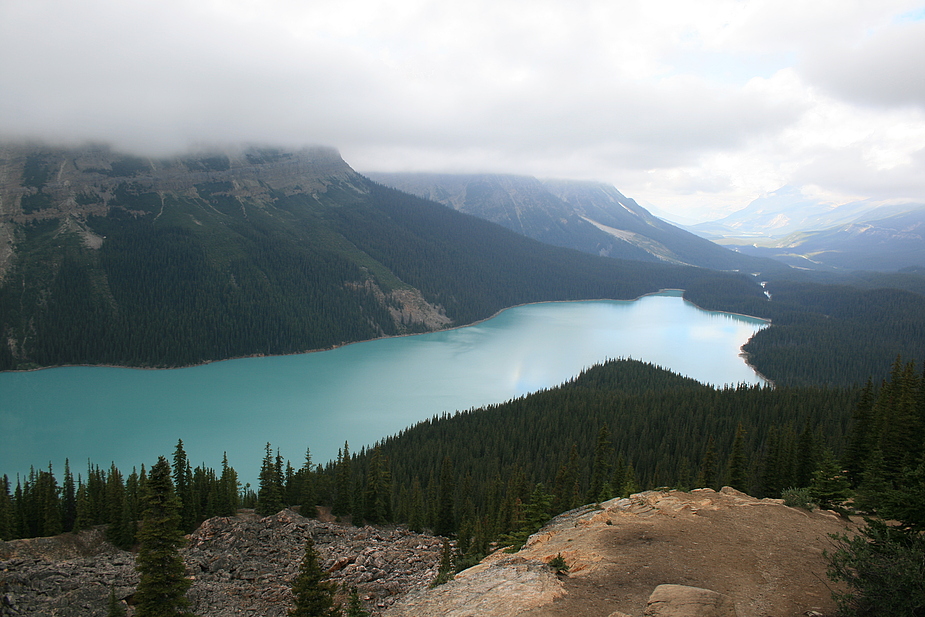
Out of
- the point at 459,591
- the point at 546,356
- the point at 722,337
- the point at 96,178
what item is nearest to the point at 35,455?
the point at 459,591

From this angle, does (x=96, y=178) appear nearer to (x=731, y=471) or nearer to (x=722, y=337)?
(x=731, y=471)

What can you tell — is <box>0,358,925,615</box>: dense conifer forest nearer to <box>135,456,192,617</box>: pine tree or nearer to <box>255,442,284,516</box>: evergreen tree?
<box>255,442,284,516</box>: evergreen tree

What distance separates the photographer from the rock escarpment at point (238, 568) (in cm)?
2236

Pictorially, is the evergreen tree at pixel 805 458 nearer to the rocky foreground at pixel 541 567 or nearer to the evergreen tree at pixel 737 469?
the evergreen tree at pixel 737 469

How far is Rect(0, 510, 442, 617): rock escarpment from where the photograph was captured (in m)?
22.4

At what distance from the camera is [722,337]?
15662 cm

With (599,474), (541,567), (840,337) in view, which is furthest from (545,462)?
(840,337)

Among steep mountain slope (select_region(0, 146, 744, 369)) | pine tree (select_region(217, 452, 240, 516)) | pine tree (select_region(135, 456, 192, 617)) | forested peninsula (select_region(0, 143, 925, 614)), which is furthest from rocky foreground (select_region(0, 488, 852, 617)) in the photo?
steep mountain slope (select_region(0, 146, 744, 369))

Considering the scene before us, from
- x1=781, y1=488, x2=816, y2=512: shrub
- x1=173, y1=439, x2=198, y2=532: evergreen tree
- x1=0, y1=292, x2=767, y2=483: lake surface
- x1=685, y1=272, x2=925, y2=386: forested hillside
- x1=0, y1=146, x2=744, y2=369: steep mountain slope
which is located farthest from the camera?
x1=685, y1=272, x2=925, y2=386: forested hillside

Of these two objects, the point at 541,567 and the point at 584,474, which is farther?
the point at 584,474

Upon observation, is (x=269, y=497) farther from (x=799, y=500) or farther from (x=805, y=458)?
(x=805, y=458)

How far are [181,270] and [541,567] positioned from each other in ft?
454

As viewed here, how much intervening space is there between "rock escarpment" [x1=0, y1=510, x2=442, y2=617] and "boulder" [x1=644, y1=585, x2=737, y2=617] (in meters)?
12.7

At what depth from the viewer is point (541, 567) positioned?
16.7 m
